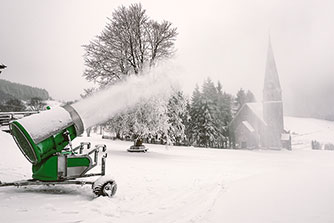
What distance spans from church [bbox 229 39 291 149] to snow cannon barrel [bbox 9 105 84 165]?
1609 inches

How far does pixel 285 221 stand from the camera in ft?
11.5

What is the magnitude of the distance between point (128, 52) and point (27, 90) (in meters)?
111

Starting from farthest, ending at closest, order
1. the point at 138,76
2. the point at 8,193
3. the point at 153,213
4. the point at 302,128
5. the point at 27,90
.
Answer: the point at 27,90, the point at 302,128, the point at 138,76, the point at 8,193, the point at 153,213

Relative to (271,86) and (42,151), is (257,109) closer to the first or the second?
(271,86)

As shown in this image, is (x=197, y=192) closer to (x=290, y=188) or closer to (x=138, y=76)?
(x=290, y=188)

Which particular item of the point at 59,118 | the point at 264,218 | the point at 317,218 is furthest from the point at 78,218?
the point at 317,218

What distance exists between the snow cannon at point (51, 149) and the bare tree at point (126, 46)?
11248mm

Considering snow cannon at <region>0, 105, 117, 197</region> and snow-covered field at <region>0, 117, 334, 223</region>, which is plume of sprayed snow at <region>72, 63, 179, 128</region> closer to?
snow-covered field at <region>0, 117, 334, 223</region>

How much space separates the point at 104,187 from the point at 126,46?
13449 mm

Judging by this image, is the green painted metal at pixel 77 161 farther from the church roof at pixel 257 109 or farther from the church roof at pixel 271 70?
the church roof at pixel 257 109

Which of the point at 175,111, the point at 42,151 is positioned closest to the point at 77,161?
the point at 42,151

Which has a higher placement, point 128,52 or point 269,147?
point 128,52

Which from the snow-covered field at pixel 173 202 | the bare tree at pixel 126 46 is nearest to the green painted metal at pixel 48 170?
the snow-covered field at pixel 173 202

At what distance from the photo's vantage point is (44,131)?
468cm
